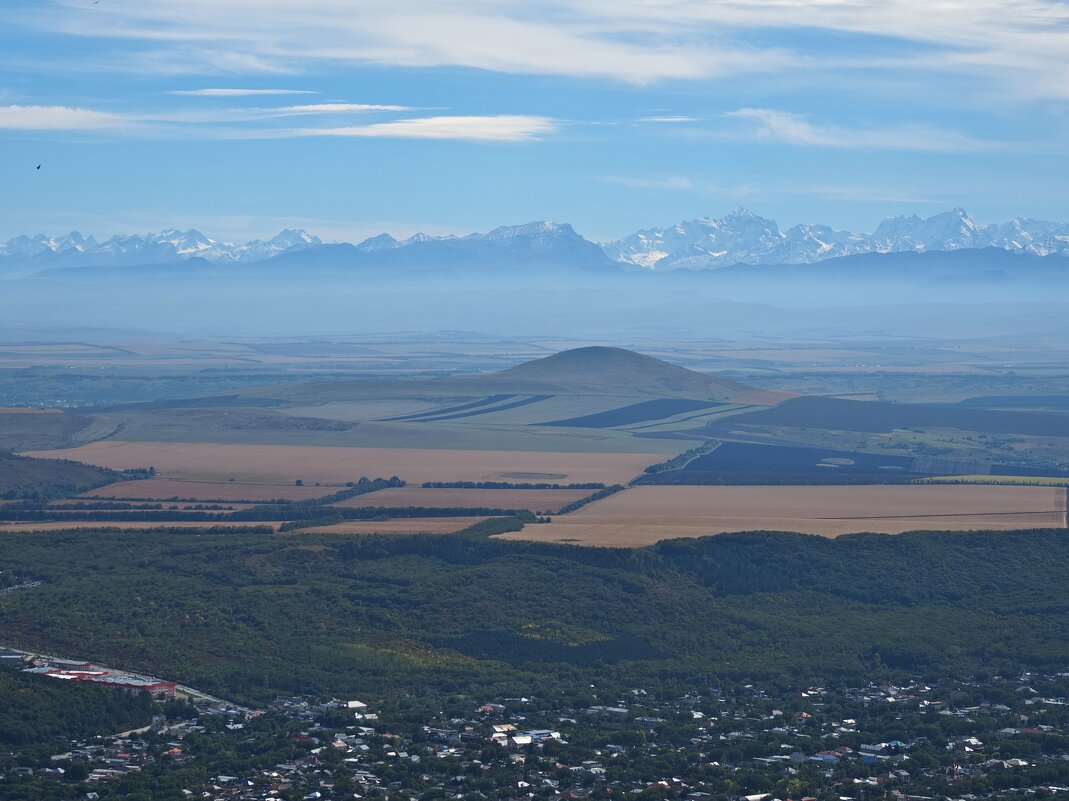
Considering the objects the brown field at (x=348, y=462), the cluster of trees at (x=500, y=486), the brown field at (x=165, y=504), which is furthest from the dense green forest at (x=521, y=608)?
the brown field at (x=348, y=462)

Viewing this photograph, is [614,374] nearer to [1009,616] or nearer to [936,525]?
[936,525]

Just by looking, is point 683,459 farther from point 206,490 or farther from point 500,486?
point 206,490

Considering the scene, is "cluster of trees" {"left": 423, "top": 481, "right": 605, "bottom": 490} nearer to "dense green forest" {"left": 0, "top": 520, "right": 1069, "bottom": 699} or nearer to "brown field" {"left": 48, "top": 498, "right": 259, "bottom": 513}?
"brown field" {"left": 48, "top": 498, "right": 259, "bottom": 513}

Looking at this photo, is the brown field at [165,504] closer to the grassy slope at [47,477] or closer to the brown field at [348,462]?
the grassy slope at [47,477]

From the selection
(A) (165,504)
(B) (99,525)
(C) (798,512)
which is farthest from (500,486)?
(B) (99,525)

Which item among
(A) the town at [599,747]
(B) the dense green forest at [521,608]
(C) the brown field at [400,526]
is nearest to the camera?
(A) the town at [599,747]

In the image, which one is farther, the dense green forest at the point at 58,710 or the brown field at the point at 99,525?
the brown field at the point at 99,525
